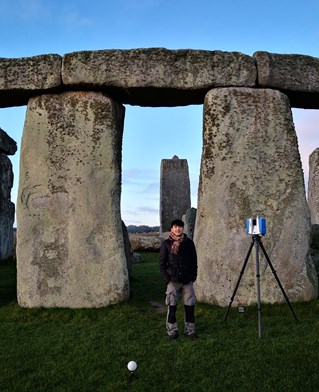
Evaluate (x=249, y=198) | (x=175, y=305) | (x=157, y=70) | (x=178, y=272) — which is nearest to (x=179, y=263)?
(x=178, y=272)

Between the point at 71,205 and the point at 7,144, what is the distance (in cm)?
694

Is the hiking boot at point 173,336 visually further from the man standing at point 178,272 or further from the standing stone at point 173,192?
the standing stone at point 173,192

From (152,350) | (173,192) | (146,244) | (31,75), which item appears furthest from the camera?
(173,192)

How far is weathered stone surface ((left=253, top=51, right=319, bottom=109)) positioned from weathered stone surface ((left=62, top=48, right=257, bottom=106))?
190mm

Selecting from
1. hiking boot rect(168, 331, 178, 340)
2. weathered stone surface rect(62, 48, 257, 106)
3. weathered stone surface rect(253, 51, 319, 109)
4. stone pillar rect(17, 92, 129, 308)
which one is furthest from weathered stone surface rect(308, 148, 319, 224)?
hiking boot rect(168, 331, 178, 340)

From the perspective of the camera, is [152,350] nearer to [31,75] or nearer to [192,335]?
[192,335]

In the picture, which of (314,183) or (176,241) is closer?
(176,241)

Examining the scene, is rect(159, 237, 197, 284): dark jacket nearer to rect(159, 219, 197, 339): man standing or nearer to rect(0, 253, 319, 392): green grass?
rect(159, 219, 197, 339): man standing

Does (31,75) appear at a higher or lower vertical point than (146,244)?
higher

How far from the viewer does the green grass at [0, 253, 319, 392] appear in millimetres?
4066

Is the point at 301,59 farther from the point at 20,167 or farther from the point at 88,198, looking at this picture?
the point at 20,167

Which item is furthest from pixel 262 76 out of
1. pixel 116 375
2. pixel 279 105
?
pixel 116 375

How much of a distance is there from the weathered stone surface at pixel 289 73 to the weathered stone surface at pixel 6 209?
8.63 metres

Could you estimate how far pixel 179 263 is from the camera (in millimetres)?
5340
